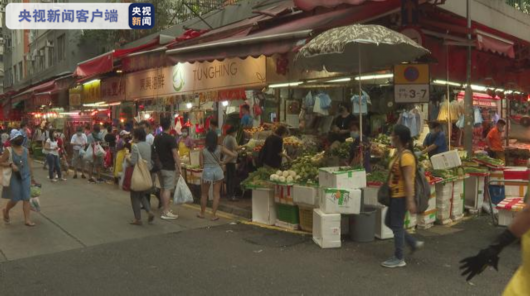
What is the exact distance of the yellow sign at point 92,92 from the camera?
1822 centimetres

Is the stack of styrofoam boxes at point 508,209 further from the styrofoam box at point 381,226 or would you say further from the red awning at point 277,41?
the red awning at point 277,41

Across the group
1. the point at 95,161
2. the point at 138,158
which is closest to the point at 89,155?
the point at 95,161

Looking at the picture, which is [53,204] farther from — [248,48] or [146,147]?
[248,48]

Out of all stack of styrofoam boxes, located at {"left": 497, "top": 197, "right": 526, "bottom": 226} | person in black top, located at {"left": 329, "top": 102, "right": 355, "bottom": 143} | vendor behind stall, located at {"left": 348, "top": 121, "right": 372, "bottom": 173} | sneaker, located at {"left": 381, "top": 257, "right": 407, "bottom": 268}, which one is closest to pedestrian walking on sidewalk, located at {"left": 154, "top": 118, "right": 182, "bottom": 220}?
vendor behind stall, located at {"left": 348, "top": 121, "right": 372, "bottom": 173}

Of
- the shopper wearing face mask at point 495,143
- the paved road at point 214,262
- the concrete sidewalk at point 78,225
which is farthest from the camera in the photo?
the shopper wearing face mask at point 495,143

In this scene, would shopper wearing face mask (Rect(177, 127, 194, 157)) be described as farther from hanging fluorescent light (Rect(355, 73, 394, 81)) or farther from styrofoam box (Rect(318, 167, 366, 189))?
styrofoam box (Rect(318, 167, 366, 189))

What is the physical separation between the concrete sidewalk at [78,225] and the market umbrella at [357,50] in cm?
359

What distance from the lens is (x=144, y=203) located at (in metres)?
8.65

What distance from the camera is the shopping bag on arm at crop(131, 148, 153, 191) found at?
26.8 feet

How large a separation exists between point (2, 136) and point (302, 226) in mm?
19554

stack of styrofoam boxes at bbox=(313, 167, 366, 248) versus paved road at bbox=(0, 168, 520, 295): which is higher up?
stack of styrofoam boxes at bbox=(313, 167, 366, 248)

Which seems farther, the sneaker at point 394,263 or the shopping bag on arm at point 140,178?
the shopping bag on arm at point 140,178

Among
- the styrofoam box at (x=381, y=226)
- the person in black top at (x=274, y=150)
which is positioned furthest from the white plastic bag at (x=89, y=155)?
the styrofoam box at (x=381, y=226)

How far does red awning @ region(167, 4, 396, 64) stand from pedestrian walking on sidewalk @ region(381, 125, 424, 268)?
2920 mm
